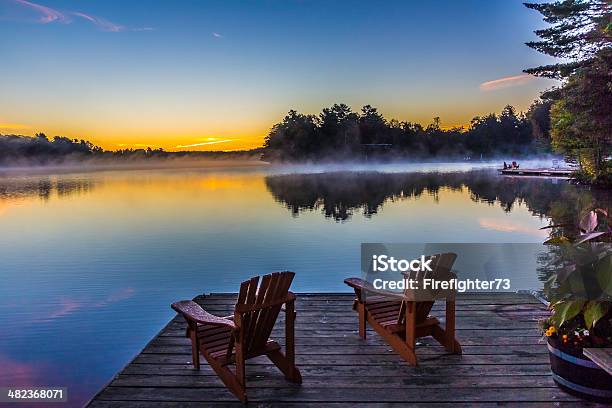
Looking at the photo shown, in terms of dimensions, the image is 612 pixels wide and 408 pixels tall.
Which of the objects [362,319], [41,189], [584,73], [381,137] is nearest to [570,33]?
[584,73]

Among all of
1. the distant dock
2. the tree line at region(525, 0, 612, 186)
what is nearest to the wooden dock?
the tree line at region(525, 0, 612, 186)

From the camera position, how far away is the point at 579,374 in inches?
118

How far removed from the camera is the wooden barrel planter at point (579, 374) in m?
2.92

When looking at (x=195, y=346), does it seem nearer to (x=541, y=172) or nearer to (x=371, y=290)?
(x=371, y=290)

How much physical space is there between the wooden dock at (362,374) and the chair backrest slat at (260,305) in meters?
0.37

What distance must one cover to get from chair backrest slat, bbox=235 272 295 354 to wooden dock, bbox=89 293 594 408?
1.23 ft

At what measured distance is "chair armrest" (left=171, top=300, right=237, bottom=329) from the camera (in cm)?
328

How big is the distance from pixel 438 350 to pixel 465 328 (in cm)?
67

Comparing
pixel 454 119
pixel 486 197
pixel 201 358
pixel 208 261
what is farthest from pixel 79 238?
pixel 454 119

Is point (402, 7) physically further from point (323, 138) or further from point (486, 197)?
point (323, 138)

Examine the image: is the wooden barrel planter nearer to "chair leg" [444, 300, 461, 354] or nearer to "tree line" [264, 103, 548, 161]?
"chair leg" [444, 300, 461, 354]

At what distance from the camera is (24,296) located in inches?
372

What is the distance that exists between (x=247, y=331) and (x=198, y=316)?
40 centimetres

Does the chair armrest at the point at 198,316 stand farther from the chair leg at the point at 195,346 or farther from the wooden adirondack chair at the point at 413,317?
the wooden adirondack chair at the point at 413,317
